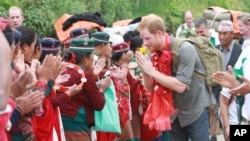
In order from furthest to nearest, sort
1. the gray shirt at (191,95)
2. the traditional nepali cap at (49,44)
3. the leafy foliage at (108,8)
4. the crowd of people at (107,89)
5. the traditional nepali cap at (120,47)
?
the leafy foliage at (108,8) < the traditional nepali cap at (120,47) < the gray shirt at (191,95) < the traditional nepali cap at (49,44) < the crowd of people at (107,89)

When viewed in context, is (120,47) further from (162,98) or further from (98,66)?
(162,98)

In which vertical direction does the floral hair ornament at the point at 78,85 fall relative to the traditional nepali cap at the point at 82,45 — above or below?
below

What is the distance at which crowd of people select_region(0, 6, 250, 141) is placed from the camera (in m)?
5.06

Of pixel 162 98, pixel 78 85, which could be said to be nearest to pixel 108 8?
pixel 162 98

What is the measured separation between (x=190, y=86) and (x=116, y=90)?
1.35 metres

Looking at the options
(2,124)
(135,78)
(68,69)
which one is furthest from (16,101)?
(135,78)

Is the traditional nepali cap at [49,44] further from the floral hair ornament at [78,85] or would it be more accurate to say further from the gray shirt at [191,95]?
the gray shirt at [191,95]

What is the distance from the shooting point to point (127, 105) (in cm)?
762

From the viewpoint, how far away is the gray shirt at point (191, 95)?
6312 millimetres

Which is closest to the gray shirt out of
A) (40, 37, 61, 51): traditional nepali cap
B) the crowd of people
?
the crowd of people

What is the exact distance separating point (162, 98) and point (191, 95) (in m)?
0.31

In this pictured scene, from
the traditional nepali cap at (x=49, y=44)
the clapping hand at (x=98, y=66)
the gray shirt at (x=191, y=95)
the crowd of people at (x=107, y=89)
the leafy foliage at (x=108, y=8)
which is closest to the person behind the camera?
the crowd of people at (x=107, y=89)

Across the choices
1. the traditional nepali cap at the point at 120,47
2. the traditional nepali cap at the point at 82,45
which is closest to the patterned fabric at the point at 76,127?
the traditional nepali cap at the point at 82,45

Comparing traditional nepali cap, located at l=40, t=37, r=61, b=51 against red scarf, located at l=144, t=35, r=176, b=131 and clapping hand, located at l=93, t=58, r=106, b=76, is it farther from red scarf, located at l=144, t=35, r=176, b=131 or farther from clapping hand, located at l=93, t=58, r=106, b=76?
red scarf, located at l=144, t=35, r=176, b=131
